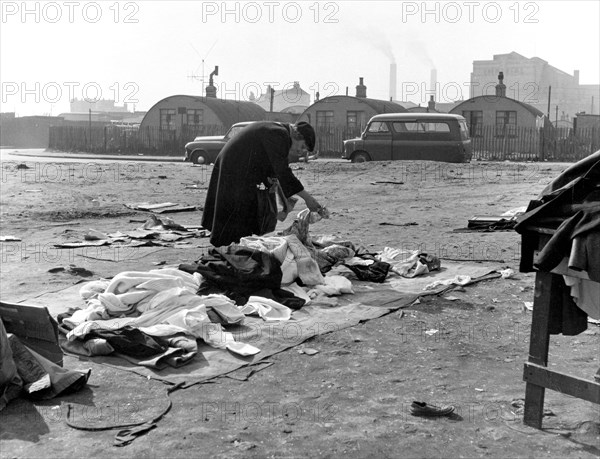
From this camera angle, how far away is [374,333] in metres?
5.91

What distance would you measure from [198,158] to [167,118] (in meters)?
16.9

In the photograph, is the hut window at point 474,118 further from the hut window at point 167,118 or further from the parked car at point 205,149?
the hut window at point 167,118

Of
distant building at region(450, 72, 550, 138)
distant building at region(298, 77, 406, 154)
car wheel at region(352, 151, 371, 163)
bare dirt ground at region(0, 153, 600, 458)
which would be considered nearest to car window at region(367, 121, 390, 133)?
car wheel at region(352, 151, 371, 163)

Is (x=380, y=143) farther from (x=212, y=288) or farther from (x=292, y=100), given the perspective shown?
(x=292, y=100)

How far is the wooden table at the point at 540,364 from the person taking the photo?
3.89 metres

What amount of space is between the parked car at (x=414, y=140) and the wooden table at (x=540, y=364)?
21438 mm

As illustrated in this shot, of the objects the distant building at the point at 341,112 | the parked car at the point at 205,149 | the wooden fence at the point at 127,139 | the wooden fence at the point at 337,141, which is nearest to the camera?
the parked car at the point at 205,149

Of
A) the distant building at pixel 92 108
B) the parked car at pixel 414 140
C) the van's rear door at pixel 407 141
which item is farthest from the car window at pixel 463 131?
the distant building at pixel 92 108

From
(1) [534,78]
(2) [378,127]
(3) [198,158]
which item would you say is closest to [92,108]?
(1) [534,78]

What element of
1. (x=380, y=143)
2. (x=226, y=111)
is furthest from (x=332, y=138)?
(x=380, y=143)

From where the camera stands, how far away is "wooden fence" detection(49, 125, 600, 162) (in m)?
35.0

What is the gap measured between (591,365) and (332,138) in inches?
1351

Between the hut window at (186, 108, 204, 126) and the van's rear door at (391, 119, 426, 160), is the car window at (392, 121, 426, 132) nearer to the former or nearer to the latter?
the van's rear door at (391, 119, 426, 160)

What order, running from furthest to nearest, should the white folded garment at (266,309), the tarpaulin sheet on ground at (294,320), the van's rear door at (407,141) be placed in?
the van's rear door at (407,141), the white folded garment at (266,309), the tarpaulin sheet on ground at (294,320)
